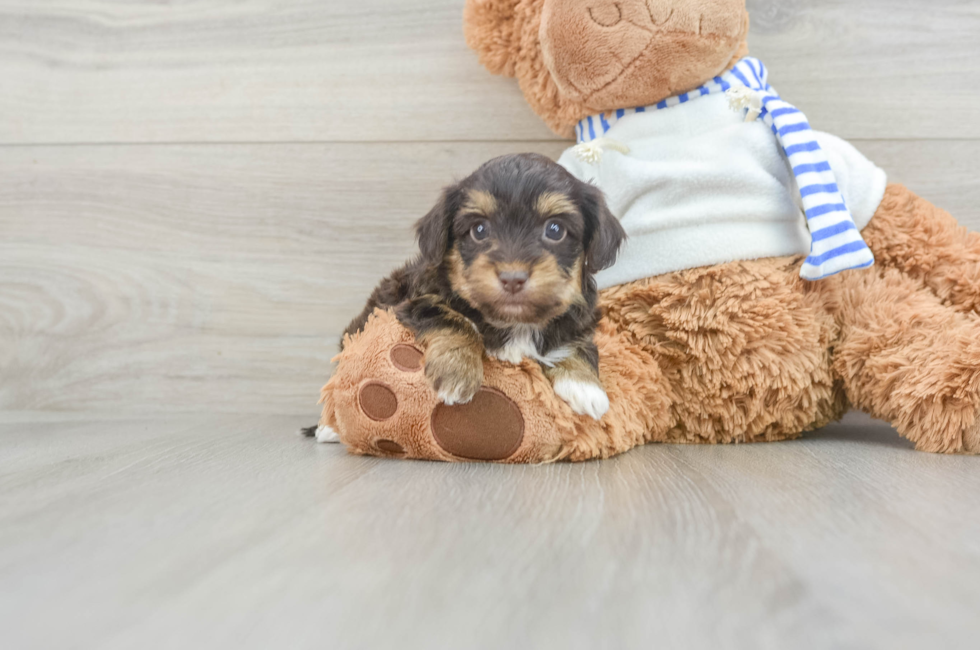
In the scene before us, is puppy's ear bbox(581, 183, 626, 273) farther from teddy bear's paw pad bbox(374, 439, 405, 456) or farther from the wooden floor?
teddy bear's paw pad bbox(374, 439, 405, 456)

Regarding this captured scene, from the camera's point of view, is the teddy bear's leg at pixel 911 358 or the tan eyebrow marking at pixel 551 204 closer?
Result: the tan eyebrow marking at pixel 551 204

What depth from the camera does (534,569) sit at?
772 millimetres

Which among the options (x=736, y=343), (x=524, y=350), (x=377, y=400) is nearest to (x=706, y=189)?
(x=736, y=343)

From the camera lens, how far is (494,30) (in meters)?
1.80

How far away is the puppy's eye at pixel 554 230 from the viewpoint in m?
1.34

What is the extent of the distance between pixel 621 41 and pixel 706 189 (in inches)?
16.0

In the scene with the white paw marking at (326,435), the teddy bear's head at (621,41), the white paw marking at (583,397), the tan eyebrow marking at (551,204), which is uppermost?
the teddy bear's head at (621,41)

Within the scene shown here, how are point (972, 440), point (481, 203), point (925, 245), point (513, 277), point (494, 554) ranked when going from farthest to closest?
point (925, 245) < point (972, 440) < point (481, 203) < point (513, 277) < point (494, 554)

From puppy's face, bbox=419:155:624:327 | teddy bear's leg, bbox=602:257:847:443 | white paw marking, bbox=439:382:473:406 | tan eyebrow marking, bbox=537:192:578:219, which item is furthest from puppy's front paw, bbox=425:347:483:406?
teddy bear's leg, bbox=602:257:847:443

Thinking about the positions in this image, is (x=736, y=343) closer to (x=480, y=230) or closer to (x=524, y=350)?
(x=524, y=350)

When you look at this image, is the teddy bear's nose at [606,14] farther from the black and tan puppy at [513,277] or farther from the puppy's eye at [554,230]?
the puppy's eye at [554,230]

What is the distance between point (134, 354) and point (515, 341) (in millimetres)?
1539

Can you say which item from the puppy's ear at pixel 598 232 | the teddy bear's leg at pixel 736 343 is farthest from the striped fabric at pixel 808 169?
the puppy's ear at pixel 598 232

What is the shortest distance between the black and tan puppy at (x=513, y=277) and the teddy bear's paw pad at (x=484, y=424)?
0.15 ft
